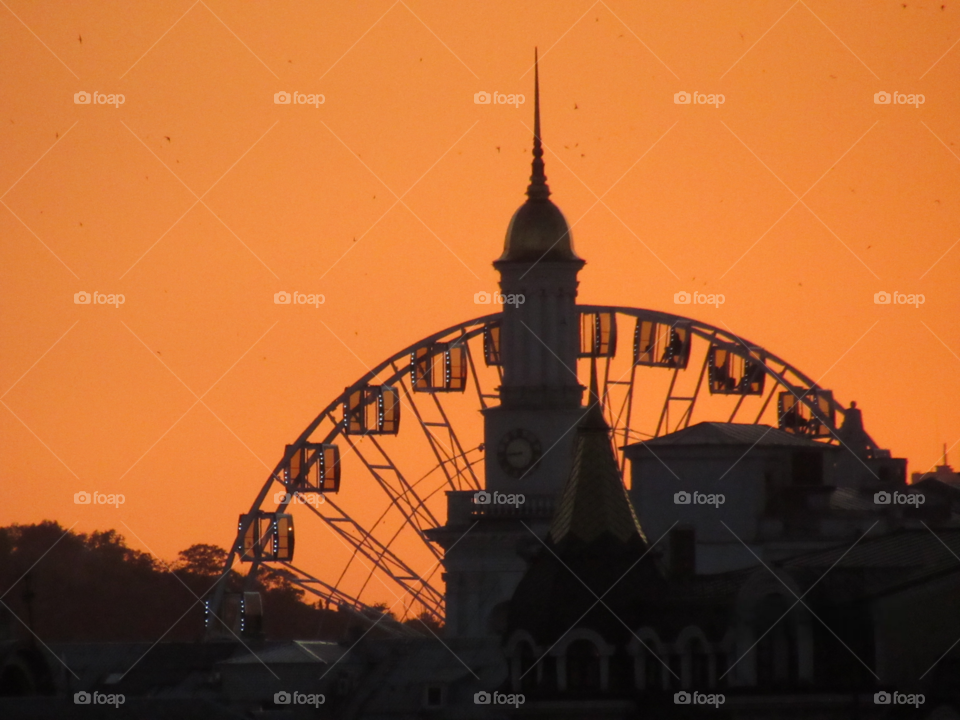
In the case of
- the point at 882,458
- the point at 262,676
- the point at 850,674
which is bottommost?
the point at 850,674

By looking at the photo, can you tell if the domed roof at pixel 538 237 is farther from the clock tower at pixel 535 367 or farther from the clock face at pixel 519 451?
the clock face at pixel 519 451

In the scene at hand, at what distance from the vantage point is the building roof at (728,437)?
12431cm

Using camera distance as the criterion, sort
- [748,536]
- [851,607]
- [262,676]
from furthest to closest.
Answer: [262,676] → [748,536] → [851,607]

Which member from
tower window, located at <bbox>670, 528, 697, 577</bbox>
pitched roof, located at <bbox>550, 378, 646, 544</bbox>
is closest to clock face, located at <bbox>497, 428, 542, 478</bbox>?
tower window, located at <bbox>670, 528, 697, 577</bbox>

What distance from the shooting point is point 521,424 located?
13912cm

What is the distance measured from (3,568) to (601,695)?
312 feet

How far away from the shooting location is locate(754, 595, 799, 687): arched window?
9650cm

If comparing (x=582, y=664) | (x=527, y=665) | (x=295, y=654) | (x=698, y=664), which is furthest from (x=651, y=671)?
(x=295, y=654)

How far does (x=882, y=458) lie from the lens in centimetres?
13812

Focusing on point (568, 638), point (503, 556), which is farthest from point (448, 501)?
point (568, 638)

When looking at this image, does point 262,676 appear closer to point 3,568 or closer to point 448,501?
point 448,501

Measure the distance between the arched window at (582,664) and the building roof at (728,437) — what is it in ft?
84.7

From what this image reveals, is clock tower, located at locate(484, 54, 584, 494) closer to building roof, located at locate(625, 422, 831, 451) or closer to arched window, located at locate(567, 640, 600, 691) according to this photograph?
building roof, located at locate(625, 422, 831, 451)

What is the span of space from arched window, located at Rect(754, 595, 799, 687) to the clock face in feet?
137
